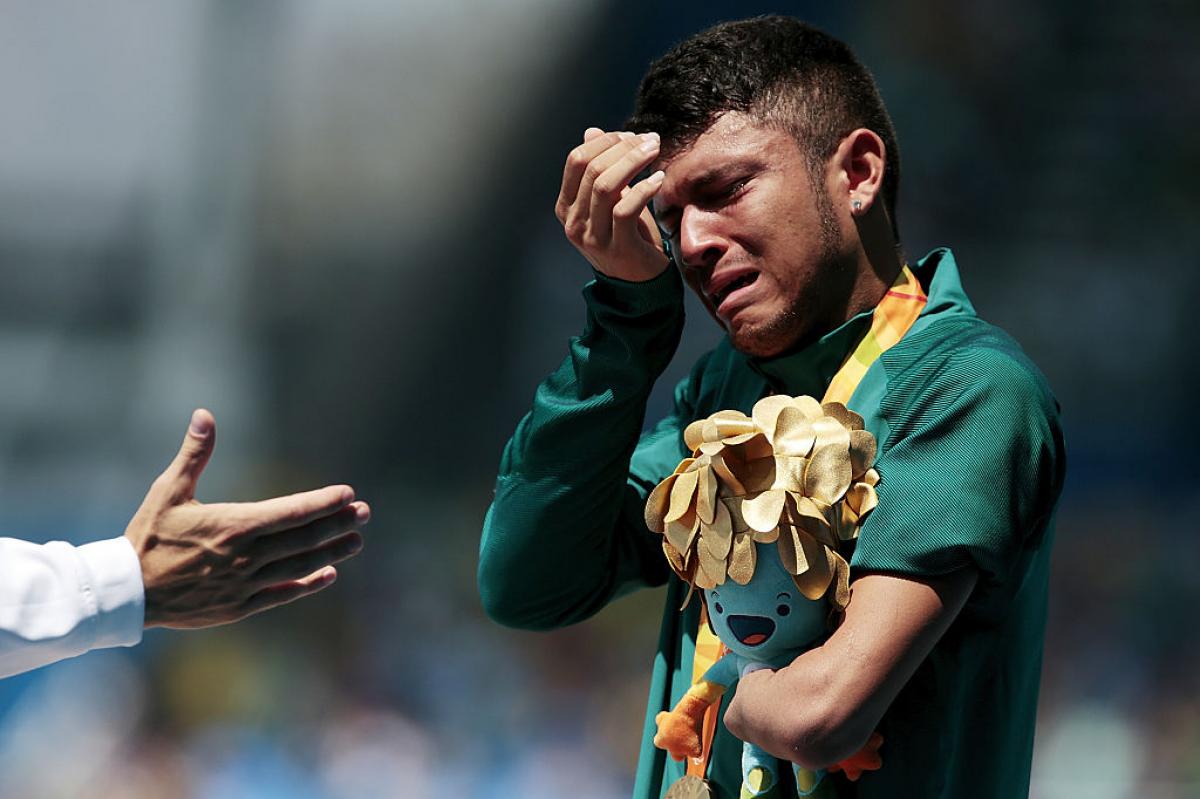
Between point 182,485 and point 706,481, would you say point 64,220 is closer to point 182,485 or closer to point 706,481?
point 182,485

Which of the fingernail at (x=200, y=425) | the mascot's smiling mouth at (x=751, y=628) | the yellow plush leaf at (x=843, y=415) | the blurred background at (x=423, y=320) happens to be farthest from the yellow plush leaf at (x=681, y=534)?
the blurred background at (x=423, y=320)

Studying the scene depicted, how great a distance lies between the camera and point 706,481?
157cm

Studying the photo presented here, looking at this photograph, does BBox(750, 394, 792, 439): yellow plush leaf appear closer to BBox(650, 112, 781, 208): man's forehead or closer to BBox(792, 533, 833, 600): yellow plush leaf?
BBox(792, 533, 833, 600): yellow plush leaf

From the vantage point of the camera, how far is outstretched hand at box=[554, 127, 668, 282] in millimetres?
1774

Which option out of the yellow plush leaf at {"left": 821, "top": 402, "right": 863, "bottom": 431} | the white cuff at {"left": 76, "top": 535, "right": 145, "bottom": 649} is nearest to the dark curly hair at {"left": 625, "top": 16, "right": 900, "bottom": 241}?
the yellow plush leaf at {"left": 821, "top": 402, "right": 863, "bottom": 431}

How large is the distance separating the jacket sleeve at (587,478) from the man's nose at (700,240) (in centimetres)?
5

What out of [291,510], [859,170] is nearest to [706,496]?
[859,170]

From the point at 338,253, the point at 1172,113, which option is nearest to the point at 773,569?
the point at 338,253

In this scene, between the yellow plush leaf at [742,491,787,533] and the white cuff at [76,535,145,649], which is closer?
the yellow plush leaf at [742,491,787,533]

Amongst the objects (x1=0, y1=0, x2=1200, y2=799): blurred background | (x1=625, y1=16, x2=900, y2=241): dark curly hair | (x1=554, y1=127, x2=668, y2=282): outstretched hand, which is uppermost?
(x1=625, y1=16, x2=900, y2=241): dark curly hair

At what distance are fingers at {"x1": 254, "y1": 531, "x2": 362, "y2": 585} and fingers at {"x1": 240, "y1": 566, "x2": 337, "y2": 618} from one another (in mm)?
29

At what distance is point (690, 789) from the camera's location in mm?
1733

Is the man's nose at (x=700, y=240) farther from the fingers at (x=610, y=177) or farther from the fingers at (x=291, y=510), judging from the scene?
the fingers at (x=291, y=510)

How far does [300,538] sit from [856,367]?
2.98 feet
